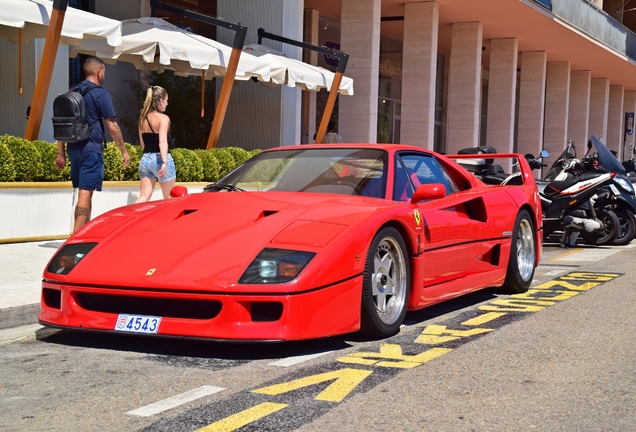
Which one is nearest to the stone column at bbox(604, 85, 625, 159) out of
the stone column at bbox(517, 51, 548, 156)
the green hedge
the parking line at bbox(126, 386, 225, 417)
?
the stone column at bbox(517, 51, 548, 156)

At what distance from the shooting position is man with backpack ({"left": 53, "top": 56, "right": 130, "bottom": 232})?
8.16 m

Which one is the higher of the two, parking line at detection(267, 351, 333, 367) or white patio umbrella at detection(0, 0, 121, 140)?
white patio umbrella at detection(0, 0, 121, 140)

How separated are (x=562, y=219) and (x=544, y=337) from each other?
7.12m

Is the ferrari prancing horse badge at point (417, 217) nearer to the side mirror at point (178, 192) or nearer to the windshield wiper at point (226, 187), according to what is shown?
the windshield wiper at point (226, 187)

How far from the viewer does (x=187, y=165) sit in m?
13.1

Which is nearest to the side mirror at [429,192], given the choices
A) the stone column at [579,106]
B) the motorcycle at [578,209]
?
the motorcycle at [578,209]

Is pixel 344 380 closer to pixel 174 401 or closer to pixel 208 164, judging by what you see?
pixel 174 401

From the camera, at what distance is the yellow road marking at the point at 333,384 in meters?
4.02

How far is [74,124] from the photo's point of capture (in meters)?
8.08

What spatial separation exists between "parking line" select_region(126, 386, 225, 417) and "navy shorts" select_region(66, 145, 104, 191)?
4.49 meters

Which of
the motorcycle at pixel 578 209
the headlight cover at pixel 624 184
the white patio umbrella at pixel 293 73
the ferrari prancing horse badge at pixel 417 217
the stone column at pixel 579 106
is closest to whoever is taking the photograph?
the ferrari prancing horse badge at pixel 417 217

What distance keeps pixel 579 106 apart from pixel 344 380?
126 feet

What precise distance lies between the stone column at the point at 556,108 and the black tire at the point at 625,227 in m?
24.2

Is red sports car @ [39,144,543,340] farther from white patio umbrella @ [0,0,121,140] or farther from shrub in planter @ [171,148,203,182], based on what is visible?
shrub in planter @ [171,148,203,182]
